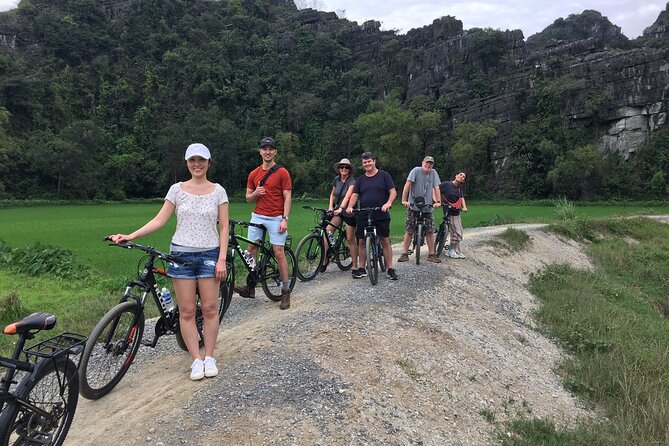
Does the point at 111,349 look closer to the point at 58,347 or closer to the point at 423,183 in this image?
the point at 58,347

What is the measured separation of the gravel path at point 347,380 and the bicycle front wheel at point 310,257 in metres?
0.72

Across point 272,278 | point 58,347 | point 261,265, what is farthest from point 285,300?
point 58,347

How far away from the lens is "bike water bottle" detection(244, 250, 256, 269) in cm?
559

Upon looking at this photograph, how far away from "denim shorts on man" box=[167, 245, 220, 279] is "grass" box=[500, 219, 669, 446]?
283 centimetres

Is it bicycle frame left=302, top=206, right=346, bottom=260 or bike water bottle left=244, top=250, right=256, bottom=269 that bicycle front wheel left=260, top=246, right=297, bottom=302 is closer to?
bike water bottle left=244, top=250, right=256, bottom=269

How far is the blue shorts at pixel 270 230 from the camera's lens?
574cm

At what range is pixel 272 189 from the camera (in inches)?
222

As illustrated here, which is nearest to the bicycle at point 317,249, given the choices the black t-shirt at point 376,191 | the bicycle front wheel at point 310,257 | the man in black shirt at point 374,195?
the bicycle front wheel at point 310,257

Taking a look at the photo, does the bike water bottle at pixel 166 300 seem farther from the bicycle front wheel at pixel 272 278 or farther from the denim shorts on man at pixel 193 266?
the bicycle front wheel at pixel 272 278

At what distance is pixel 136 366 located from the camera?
436 cm

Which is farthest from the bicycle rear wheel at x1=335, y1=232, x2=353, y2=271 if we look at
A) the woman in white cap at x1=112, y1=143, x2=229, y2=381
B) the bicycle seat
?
the bicycle seat

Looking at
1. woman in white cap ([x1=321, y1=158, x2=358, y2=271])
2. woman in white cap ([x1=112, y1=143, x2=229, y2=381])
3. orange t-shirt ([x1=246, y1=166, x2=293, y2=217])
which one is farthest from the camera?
woman in white cap ([x1=321, y1=158, x2=358, y2=271])

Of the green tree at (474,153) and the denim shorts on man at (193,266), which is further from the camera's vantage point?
the green tree at (474,153)

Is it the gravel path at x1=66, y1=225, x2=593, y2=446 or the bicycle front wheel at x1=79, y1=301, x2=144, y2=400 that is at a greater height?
the bicycle front wheel at x1=79, y1=301, x2=144, y2=400
